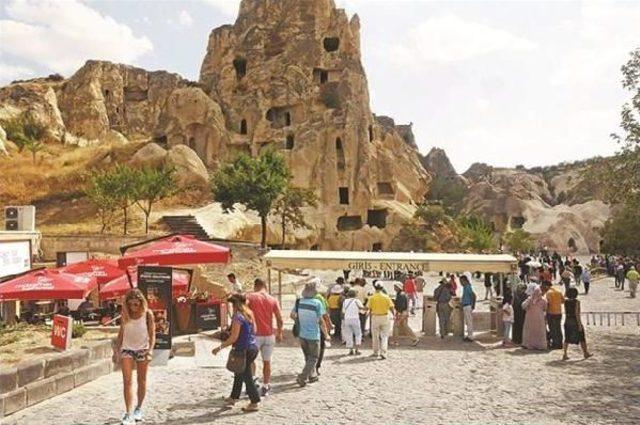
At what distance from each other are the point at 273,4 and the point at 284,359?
193ft

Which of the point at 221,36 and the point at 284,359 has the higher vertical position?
the point at 221,36

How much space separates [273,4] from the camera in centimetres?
6625

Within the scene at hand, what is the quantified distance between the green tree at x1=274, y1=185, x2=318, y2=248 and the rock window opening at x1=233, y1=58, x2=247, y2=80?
20.7 metres

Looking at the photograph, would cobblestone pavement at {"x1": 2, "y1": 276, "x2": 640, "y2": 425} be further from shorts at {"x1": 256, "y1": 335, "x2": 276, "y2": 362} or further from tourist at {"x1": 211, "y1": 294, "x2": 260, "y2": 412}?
shorts at {"x1": 256, "y1": 335, "x2": 276, "y2": 362}

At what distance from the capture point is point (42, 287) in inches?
557

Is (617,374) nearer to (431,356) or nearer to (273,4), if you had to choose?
(431,356)

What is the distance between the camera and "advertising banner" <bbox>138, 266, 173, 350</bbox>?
1209 centimetres

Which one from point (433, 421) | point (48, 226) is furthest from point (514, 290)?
point (48, 226)

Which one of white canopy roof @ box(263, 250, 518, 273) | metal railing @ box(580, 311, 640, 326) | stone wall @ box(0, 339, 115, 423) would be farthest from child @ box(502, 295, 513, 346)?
stone wall @ box(0, 339, 115, 423)

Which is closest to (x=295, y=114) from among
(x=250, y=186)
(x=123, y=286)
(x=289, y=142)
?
(x=289, y=142)

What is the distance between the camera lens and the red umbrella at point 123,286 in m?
15.1

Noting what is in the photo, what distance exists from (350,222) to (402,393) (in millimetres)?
51308

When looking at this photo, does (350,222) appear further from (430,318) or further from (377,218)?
(430,318)

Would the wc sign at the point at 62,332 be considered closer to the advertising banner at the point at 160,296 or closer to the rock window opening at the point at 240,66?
the advertising banner at the point at 160,296
